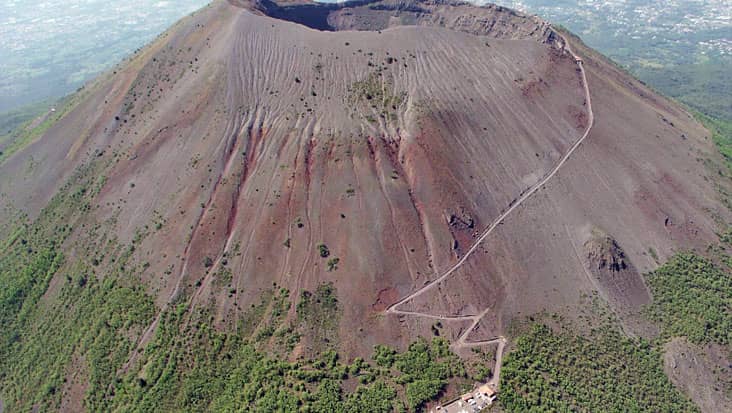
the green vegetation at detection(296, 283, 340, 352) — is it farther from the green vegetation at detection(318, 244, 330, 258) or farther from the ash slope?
the green vegetation at detection(318, 244, 330, 258)

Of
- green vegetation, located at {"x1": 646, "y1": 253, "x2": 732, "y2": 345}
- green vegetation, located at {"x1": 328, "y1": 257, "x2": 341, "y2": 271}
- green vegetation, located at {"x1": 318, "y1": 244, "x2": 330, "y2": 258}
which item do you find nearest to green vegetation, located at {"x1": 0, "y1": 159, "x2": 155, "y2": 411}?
green vegetation, located at {"x1": 318, "y1": 244, "x2": 330, "y2": 258}

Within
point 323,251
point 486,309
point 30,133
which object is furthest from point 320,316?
point 30,133

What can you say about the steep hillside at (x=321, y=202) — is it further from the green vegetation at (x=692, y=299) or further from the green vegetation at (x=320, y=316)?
the green vegetation at (x=692, y=299)

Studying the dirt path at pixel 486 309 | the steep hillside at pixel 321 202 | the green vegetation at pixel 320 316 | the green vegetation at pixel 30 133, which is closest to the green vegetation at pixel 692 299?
the steep hillside at pixel 321 202

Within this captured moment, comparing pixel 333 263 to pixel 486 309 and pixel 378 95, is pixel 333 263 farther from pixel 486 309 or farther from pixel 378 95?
pixel 378 95

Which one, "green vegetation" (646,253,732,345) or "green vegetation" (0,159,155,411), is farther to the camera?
"green vegetation" (0,159,155,411)
